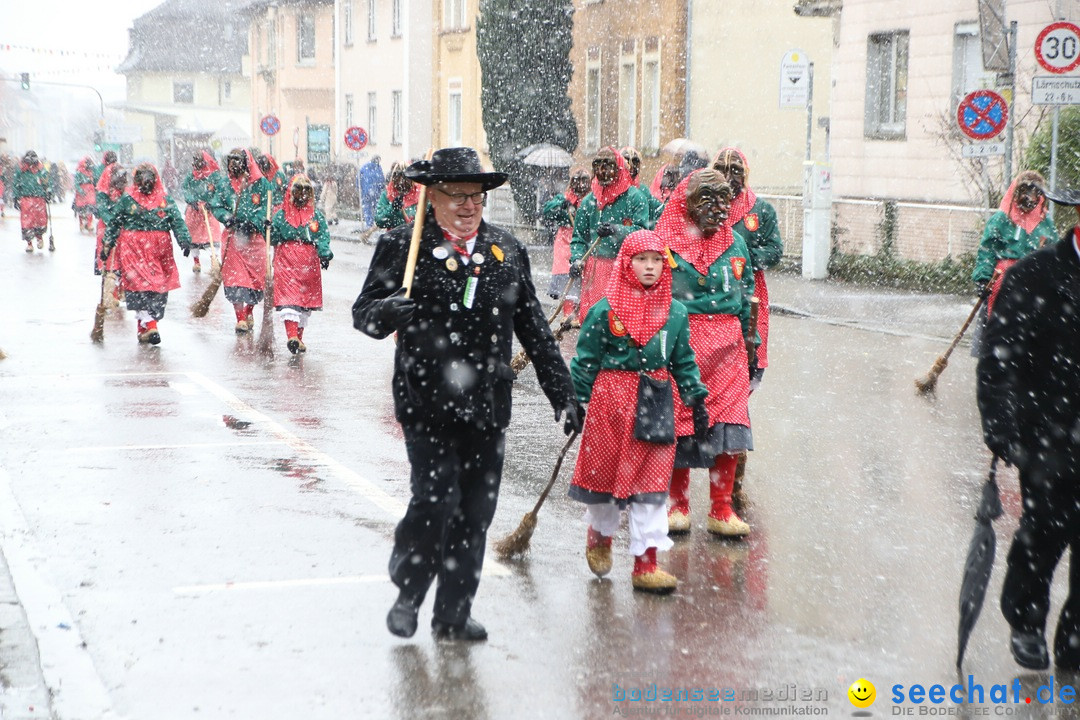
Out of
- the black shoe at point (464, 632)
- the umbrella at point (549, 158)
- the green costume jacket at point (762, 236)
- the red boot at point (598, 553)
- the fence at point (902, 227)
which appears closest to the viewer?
the black shoe at point (464, 632)

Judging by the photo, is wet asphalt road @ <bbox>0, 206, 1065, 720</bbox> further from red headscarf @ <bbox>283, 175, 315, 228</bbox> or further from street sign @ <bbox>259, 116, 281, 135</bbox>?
street sign @ <bbox>259, 116, 281, 135</bbox>

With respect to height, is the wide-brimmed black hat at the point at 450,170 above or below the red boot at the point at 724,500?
above

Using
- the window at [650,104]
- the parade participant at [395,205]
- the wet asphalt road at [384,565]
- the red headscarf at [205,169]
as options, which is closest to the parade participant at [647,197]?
the wet asphalt road at [384,565]

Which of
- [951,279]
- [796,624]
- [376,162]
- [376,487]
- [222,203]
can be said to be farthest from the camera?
[376,162]

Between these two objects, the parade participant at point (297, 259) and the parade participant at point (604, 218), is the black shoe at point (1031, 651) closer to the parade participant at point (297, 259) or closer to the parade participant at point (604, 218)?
the parade participant at point (604, 218)

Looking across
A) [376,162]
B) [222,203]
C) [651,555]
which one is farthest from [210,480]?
[376,162]

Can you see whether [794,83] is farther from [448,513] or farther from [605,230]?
[448,513]

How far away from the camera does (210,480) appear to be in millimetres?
8641

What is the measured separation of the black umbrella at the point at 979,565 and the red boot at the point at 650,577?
4.62 ft

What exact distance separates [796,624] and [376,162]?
104ft

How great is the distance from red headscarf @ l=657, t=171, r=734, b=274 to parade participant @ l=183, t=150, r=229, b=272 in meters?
9.32

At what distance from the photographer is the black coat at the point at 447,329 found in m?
5.49

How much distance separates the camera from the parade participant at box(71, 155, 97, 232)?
31812 millimetres

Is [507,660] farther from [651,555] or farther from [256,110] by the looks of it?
[256,110]
